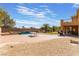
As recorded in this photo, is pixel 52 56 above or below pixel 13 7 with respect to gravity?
below

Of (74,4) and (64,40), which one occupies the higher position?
(74,4)

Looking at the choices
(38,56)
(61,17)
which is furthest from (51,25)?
(38,56)

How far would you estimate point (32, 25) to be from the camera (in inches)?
200

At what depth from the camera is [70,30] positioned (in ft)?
16.7

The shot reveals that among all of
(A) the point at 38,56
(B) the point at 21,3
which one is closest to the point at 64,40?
(A) the point at 38,56

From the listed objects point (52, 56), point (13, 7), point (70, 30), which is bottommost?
point (52, 56)

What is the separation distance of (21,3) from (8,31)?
0.51 m

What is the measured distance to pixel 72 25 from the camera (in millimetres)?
5031

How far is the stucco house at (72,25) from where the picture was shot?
Result: 502cm

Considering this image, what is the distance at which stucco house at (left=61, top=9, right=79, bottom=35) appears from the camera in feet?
16.5

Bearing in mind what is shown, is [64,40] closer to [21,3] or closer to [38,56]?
[38,56]

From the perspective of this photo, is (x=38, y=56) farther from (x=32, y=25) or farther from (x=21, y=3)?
(x=21, y=3)

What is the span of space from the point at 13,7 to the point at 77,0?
3.34 ft

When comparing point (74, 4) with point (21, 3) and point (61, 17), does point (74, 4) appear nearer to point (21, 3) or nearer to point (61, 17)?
point (61, 17)
